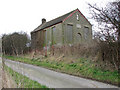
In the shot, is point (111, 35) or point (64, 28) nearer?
point (111, 35)

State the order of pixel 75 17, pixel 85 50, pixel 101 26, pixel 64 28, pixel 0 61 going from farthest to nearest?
pixel 75 17 < pixel 64 28 < pixel 85 50 < pixel 101 26 < pixel 0 61

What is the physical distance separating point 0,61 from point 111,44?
6552 mm

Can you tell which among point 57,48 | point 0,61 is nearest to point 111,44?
point 0,61

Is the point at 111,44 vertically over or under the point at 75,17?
under

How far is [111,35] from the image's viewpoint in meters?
6.46

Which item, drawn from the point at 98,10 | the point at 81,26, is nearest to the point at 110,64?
the point at 98,10

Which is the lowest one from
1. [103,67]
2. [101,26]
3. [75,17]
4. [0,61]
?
[103,67]

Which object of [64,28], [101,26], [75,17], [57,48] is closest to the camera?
[101,26]

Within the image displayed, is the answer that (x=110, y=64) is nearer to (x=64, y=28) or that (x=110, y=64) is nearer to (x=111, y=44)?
(x=111, y=44)

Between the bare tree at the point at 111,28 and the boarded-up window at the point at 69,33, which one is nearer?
the bare tree at the point at 111,28

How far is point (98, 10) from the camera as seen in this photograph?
23.0 ft

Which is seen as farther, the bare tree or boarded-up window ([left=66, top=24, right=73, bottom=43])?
boarded-up window ([left=66, top=24, right=73, bottom=43])

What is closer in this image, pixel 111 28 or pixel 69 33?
pixel 111 28

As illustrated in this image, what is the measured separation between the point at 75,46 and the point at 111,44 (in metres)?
4.74
